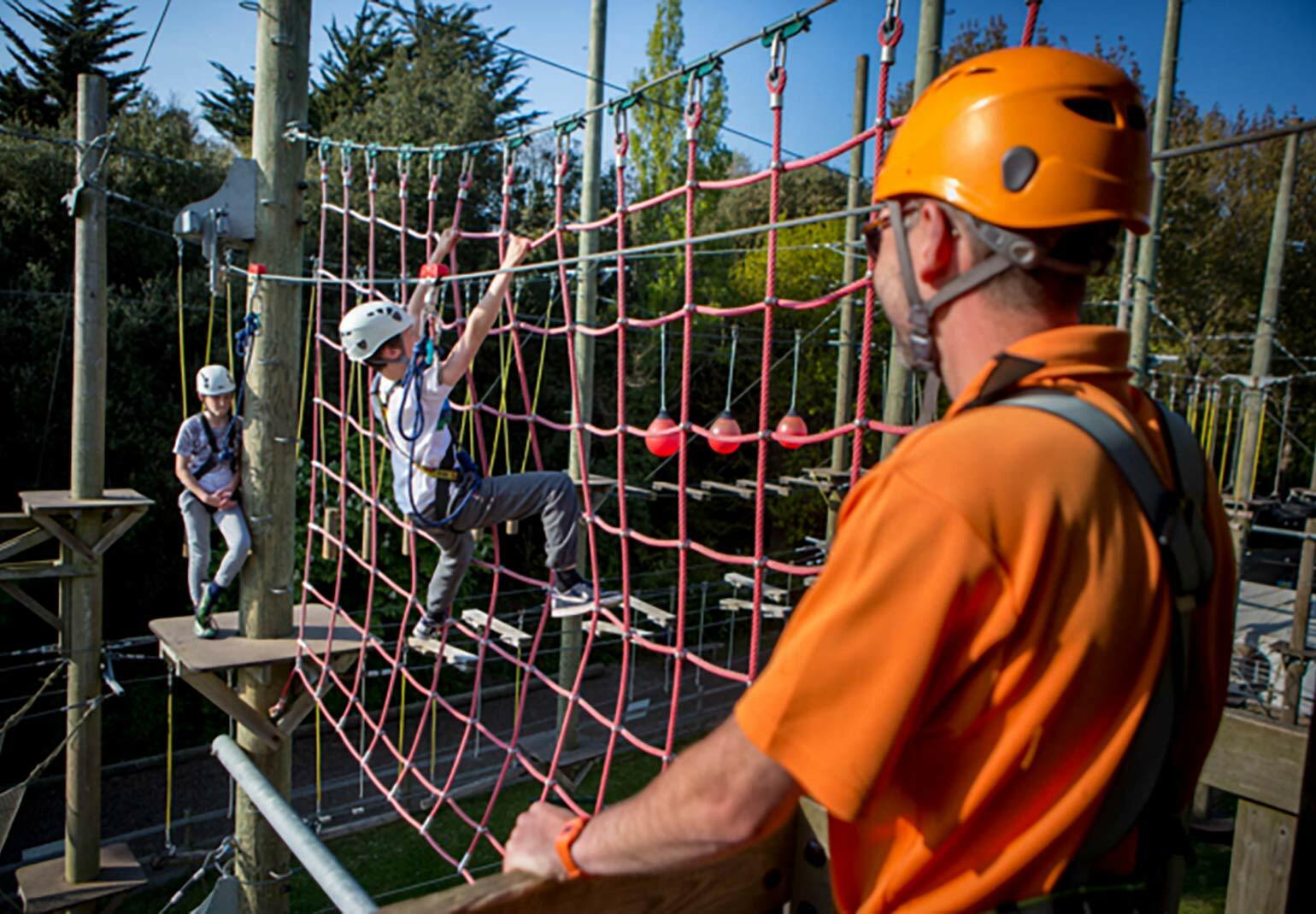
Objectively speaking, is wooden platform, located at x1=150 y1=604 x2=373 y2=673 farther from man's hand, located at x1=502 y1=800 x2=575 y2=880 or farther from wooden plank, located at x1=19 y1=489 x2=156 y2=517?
man's hand, located at x1=502 y1=800 x2=575 y2=880

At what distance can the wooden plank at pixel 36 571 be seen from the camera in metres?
4.96

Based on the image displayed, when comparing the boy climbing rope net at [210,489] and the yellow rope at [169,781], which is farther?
the yellow rope at [169,781]

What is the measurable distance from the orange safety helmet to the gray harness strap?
186 millimetres

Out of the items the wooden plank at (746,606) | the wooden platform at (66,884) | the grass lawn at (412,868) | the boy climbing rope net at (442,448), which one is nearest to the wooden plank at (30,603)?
the wooden platform at (66,884)

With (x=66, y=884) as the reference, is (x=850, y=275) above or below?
above

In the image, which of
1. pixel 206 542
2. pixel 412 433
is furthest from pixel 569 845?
pixel 206 542

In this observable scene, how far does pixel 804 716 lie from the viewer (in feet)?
2.31


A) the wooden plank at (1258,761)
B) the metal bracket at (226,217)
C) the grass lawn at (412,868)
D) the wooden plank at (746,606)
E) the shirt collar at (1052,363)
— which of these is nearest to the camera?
the shirt collar at (1052,363)

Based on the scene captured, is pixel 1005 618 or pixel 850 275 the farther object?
pixel 850 275

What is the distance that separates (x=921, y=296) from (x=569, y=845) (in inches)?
23.4

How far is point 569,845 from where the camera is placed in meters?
0.89

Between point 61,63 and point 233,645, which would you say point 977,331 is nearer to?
point 233,645

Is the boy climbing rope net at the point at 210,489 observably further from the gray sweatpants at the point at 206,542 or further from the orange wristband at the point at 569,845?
the orange wristband at the point at 569,845

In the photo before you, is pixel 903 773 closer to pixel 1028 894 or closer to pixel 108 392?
pixel 1028 894
